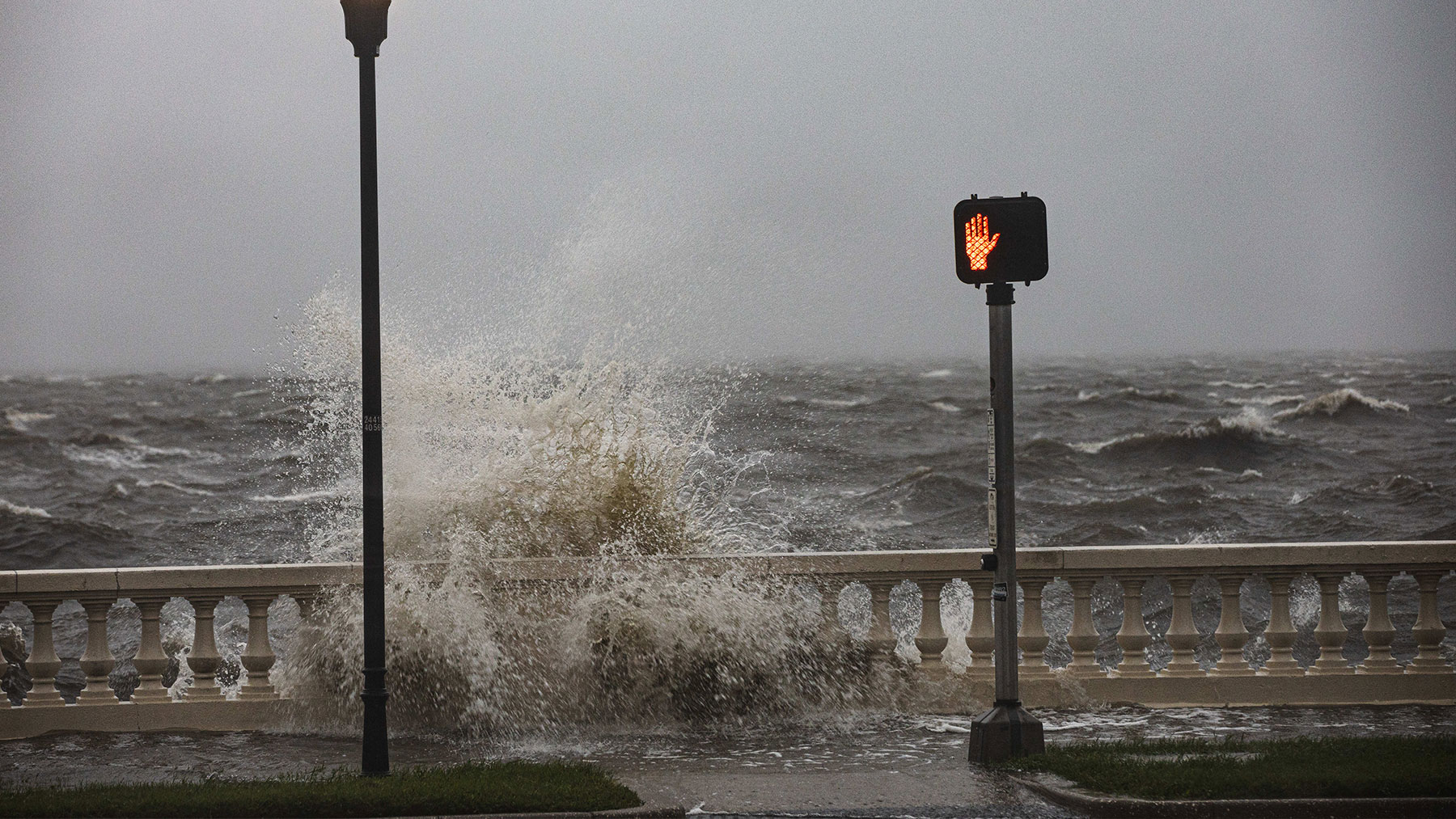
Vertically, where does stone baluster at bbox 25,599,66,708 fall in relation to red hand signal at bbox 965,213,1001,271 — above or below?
below

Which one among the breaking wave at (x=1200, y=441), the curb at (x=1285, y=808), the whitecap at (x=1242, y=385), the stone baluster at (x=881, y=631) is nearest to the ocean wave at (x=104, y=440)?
the breaking wave at (x=1200, y=441)

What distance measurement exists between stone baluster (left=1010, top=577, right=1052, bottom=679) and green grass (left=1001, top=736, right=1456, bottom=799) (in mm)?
1719

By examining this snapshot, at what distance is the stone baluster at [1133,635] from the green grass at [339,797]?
4.13 m

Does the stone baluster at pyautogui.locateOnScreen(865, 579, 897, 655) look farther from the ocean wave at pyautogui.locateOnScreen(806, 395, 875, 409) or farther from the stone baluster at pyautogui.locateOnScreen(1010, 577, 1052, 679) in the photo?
the ocean wave at pyautogui.locateOnScreen(806, 395, 875, 409)

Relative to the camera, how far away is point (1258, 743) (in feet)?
26.1

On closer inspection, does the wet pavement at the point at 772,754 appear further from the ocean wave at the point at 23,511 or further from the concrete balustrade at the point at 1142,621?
the ocean wave at the point at 23,511

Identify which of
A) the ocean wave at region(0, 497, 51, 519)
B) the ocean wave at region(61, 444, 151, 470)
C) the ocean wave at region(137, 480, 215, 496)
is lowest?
the ocean wave at region(0, 497, 51, 519)

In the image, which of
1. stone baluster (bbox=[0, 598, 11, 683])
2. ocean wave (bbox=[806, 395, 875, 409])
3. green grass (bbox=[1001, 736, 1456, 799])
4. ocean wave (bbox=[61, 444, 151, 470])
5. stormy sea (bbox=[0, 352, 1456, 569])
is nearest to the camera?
green grass (bbox=[1001, 736, 1456, 799])

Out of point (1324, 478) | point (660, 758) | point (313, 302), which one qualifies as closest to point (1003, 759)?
point (660, 758)

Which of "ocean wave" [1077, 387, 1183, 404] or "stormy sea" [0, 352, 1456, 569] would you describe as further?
"ocean wave" [1077, 387, 1183, 404]

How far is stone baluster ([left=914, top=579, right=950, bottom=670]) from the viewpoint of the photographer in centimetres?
974

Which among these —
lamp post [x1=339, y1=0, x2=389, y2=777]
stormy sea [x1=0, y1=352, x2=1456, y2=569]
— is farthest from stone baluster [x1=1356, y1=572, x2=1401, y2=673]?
stormy sea [x1=0, y1=352, x2=1456, y2=569]

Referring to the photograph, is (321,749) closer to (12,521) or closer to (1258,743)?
(1258,743)

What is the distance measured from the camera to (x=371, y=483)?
7727mm
